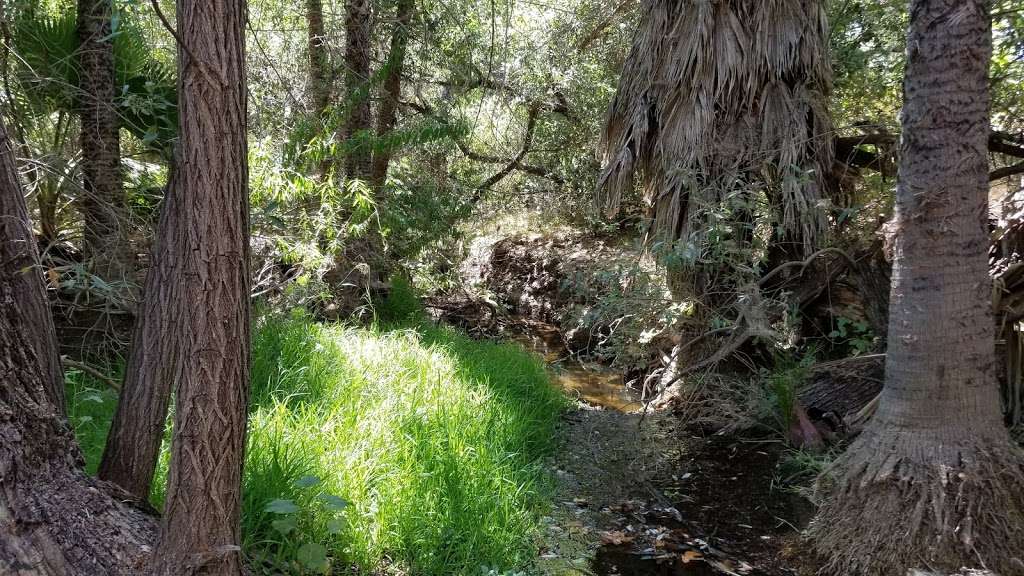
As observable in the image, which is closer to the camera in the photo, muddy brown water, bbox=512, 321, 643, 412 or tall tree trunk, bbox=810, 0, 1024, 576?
tall tree trunk, bbox=810, 0, 1024, 576

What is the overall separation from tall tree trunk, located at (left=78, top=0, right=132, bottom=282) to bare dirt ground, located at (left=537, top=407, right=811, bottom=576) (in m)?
3.30

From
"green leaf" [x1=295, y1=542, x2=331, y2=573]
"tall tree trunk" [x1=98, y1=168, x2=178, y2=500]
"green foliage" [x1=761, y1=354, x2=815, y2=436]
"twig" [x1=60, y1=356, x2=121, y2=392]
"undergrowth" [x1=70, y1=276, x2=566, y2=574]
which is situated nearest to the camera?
"tall tree trunk" [x1=98, y1=168, x2=178, y2=500]

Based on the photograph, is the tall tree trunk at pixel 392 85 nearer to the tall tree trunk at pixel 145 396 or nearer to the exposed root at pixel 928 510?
the tall tree trunk at pixel 145 396

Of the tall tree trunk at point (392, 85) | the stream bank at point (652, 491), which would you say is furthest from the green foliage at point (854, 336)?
the tall tree trunk at point (392, 85)

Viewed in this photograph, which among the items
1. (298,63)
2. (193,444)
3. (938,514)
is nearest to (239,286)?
(193,444)

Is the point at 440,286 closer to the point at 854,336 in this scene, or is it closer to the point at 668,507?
the point at 854,336

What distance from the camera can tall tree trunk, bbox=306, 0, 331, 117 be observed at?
7.75 meters

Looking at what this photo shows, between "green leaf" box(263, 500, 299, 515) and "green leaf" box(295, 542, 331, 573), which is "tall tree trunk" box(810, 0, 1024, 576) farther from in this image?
"green leaf" box(263, 500, 299, 515)

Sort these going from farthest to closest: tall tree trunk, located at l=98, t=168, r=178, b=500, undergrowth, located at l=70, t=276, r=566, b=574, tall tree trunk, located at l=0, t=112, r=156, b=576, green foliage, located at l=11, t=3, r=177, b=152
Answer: green foliage, located at l=11, t=3, r=177, b=152
undergrowth, located at l=70, t=276, r=566, b=574
tall tree trunk, located at l=98, t=168, r=178, b=500
tall tree trunk, located at l=0, t=112, r=156, b=576

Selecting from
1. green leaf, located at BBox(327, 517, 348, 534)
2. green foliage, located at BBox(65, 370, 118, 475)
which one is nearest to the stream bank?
green leaf, located at BBox(327, 517, 348, 534)

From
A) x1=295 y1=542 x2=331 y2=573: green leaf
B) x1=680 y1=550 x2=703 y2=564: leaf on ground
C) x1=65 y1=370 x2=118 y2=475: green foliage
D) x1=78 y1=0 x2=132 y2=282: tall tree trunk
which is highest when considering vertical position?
x1=78 y1=0 x2=132 y2=282: tall tree trunk

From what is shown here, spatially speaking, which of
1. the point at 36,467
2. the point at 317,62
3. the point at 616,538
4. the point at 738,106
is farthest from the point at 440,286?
the point at 36,467

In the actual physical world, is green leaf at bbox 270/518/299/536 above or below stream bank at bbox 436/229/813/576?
above

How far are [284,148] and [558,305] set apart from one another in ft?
20.2
